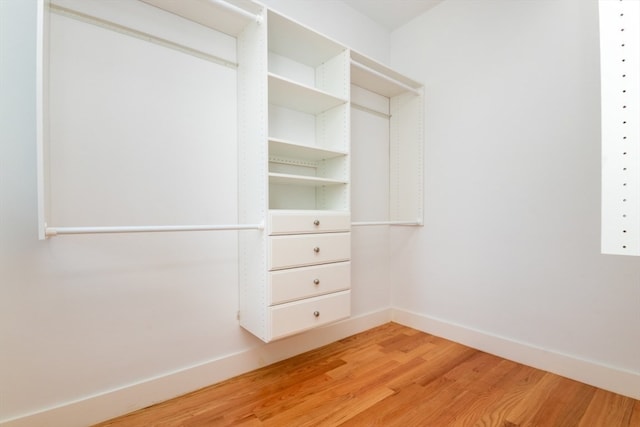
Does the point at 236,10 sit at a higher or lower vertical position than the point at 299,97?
higher

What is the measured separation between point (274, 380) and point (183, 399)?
0.48m

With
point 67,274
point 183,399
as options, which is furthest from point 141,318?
point 183,399

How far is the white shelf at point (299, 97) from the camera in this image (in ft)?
5.55

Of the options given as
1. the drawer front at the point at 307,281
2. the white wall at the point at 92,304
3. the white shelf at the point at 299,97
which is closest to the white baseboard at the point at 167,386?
the white wall at the point at 92,304

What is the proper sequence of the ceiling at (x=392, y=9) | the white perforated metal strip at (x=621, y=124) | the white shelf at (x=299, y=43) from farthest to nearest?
the ceiling at (x=392, y=9) < the white shelf at (x=299, y=43) < the white perforated metal strip at (x=621, y=124)

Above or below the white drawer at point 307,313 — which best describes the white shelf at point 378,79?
above

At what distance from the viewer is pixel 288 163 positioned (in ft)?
6.63

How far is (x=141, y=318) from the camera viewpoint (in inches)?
58.5

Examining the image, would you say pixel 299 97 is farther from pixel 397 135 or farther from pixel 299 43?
pixel 397 135

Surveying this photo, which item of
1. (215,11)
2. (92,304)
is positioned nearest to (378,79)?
(215,11)

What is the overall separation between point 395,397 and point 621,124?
150 centimetres

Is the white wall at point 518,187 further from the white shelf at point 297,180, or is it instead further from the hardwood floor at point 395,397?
the white shelf at point 297,180

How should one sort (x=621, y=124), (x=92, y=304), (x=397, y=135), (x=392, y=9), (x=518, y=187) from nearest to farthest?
(x=621, y=124)
(x=92, y=304)
(x=518, y=187)
(x=392, y=9)
(x=397, y=135)

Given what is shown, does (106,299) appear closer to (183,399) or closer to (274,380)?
(183,399)
